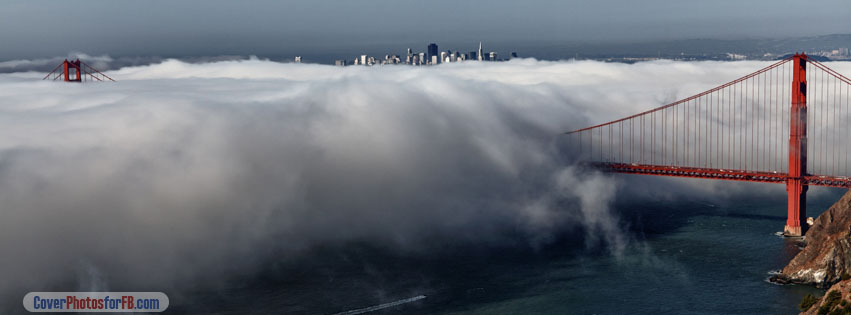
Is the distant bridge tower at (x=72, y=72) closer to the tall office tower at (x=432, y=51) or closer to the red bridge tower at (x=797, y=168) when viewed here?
the red bridge tower at (x=797, y=168)

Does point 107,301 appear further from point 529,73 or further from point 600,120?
point 529,73

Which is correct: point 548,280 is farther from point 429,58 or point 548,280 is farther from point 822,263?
point 429,58

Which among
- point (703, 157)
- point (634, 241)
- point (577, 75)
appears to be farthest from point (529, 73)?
point (634, 241)

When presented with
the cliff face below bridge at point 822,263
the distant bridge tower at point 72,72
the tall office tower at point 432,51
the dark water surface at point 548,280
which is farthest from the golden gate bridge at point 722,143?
the tall office tower at point 432,51

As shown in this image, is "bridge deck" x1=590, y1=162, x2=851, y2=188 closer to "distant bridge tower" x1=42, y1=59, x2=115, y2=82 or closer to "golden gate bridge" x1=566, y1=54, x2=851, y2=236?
"golden gate bridge" x1=566, y1=54, x2=851, y2=236

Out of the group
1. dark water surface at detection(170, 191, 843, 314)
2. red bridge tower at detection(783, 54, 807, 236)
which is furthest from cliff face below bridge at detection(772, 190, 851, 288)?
red bridge tower at detection(783, 54, 807, 236)

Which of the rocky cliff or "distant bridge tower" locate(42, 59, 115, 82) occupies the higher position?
"distant bridge tower" locate(42, 59, 115, 82)
